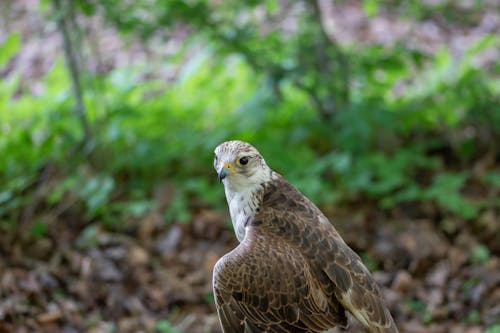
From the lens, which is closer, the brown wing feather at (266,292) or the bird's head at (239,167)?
the brown wing feather at (266,292)

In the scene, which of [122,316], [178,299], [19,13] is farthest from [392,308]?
[19,13]

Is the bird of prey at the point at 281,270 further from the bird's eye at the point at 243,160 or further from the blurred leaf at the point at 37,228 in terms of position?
the blurred leaf at the point at 37,228

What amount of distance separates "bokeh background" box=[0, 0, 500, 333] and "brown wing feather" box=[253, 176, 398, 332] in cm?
168

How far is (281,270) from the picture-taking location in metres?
3.27

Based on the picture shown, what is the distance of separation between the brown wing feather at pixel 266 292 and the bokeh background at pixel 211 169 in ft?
5.65

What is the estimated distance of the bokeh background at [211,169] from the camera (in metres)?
5.24

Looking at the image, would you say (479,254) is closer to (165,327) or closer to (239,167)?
(165,327)

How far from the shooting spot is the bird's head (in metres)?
3.49

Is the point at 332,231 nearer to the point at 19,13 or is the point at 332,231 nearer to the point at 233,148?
the point at 233,148

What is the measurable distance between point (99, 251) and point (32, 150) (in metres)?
1.05

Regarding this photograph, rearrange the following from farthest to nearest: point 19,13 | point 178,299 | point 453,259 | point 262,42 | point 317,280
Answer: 1. point 19,13
2. point 262,42
3. point 453,259
4. point 178,299
5. point 317,280

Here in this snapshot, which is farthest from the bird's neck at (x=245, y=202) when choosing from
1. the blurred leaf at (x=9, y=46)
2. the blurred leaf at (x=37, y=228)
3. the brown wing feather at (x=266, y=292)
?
the blurred leaf at (x=9, y=46)

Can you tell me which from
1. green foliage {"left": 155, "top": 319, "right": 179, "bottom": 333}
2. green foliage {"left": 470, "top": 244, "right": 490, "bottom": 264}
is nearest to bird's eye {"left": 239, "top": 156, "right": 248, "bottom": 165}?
green foliage {"left": 155, "top": 319, "right": 179, "bottom": 333}

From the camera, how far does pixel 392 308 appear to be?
17.0ft
